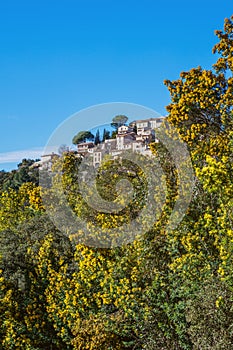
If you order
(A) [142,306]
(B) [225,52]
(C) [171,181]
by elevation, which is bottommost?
(A) [142,306]

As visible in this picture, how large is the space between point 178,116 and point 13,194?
1064cm

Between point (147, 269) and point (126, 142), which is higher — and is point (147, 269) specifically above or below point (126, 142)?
below

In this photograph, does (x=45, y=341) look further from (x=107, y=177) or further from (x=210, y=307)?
(x=210, y=307)

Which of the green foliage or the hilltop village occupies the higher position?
the hilltop village

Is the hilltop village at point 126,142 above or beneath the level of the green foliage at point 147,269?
above

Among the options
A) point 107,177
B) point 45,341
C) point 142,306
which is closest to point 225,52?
point 107,177

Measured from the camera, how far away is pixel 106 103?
40.2ft

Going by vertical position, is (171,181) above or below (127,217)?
above

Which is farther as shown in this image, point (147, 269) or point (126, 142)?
point (126, 142)

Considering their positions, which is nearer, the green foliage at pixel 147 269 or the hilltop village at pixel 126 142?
the green foliage at pixel 147 269

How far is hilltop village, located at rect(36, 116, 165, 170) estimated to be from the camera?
14.0 m

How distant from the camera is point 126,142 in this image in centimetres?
1418

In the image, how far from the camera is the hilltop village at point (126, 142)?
14.0m

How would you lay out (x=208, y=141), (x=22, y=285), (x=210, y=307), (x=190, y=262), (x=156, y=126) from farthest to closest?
(x=22, y=285) < (x=156, y=126) < (x=208, y=141) < (x=190, y=262) < (x=210, y=307)
